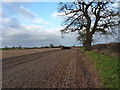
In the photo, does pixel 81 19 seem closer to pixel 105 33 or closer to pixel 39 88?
pixel 105 33

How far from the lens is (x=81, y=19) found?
129 ft

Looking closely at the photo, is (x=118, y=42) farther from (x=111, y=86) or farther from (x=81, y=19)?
(x=81, y=19)

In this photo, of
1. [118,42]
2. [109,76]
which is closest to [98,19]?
[118,42]

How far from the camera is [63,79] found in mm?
9219

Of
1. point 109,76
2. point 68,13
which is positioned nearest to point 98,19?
point 68,13

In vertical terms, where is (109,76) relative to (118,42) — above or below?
below

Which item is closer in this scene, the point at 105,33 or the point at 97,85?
the point at 97,85

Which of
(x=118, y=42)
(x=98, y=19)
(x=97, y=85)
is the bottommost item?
(x=97, y=85)

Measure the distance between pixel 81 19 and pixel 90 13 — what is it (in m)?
2.03

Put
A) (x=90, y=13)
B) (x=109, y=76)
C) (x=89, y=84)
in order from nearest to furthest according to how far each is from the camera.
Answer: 1. (x=89, y=84)
2. (x=109, y=76)
3. (x=90, y=13)

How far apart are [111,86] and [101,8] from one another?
103ft

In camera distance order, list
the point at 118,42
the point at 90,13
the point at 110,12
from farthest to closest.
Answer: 1. the point at 90,13
2. the point at 110,12
3. the point at 118,42

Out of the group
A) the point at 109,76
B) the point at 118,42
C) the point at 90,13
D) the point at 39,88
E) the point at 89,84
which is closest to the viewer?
the point at 39,88

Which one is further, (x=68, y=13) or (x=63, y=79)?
(x=68, y=13)
